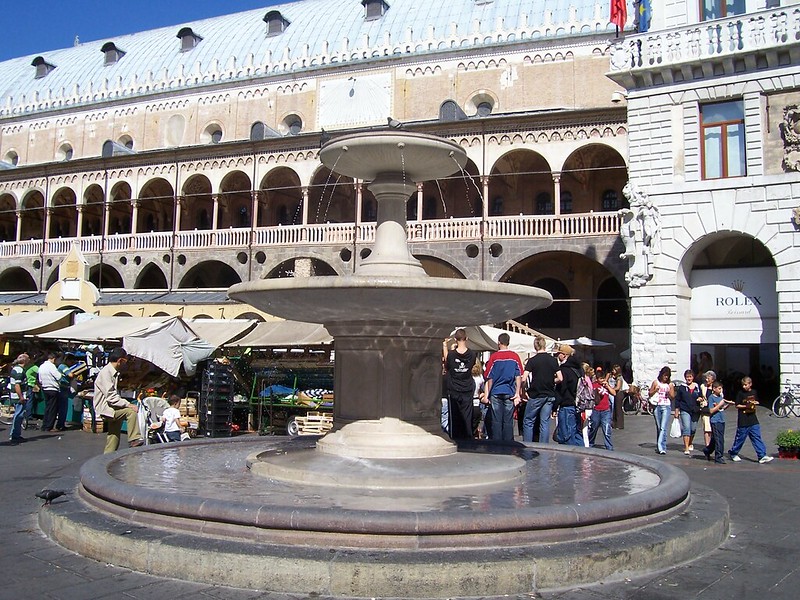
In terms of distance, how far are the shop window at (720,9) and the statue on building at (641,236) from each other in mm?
4671

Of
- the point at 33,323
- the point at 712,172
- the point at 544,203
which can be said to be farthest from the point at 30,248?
the point at 712,172

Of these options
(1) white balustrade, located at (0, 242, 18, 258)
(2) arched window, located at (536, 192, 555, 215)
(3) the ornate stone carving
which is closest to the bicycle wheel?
(3) the ornate stone carving

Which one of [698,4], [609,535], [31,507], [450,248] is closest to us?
[609,535]

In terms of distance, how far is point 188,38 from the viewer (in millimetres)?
41656

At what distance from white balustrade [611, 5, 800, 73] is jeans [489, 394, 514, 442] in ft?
45.0

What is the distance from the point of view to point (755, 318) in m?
20.1

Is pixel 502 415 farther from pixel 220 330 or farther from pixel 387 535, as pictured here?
pixel 220 330

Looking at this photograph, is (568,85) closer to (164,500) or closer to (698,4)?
(698,4)

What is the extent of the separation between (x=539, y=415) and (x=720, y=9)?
47.4 ft

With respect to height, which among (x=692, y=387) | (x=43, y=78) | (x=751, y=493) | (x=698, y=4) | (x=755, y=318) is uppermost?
(x=43, y=78)

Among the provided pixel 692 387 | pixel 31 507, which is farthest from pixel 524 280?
pixel 31 507

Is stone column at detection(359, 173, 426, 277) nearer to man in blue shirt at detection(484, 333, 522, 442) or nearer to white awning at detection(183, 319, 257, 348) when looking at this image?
man in blue shirt at detection(484, 333, 522, 442)

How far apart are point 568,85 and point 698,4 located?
11768 mm

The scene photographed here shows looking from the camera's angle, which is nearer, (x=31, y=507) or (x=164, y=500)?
(x=164, y=500)
